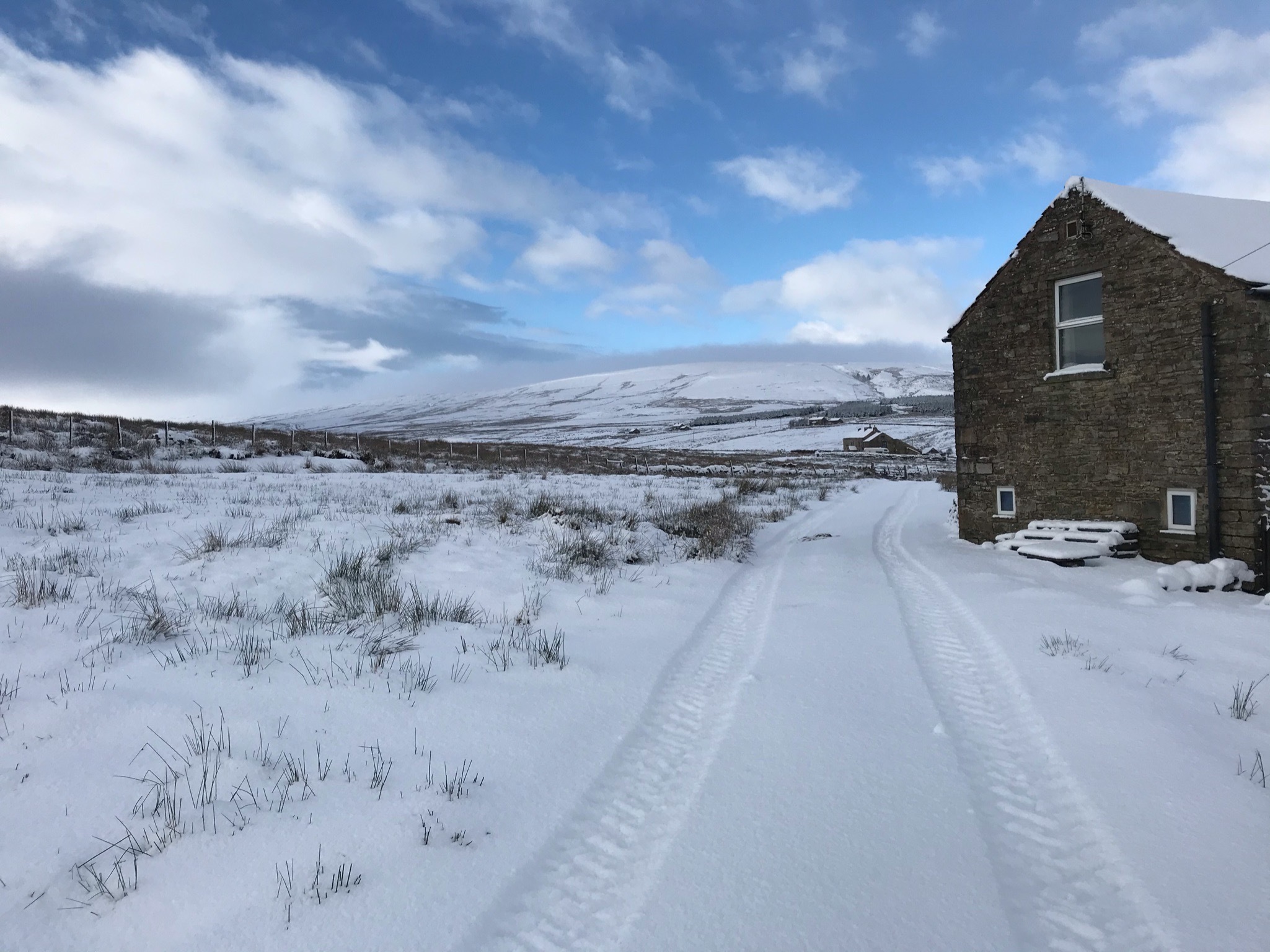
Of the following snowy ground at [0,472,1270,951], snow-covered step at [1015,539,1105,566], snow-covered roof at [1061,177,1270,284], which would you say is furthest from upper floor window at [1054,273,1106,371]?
snowy ground at [0,472,1270,951]

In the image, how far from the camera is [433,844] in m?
2.79

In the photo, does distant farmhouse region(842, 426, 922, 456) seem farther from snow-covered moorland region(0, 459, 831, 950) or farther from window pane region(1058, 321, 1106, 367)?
snow-covered moorland region(0, 459, 831, 950)

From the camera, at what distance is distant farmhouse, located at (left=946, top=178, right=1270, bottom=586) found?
8.91 m

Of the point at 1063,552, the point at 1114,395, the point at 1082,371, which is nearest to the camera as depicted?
the point at 1063,552

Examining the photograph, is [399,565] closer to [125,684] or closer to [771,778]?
[125,684]

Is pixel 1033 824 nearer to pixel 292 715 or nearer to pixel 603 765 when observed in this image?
pixel 603 765

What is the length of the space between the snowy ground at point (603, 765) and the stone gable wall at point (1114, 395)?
2980 millimetres

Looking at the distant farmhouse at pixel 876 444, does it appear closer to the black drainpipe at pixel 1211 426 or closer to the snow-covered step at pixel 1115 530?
the snow-covered step at pixel 1115 530

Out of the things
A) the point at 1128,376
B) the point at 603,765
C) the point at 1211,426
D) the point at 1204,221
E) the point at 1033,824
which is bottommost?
the point at 1033,824

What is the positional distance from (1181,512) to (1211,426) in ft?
4.60

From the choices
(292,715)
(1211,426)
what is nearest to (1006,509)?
(1211,426)

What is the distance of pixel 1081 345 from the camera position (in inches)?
431

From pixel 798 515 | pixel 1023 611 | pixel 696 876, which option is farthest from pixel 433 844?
A: pixel 798 515

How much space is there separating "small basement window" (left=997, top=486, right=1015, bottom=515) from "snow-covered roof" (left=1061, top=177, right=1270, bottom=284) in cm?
462
